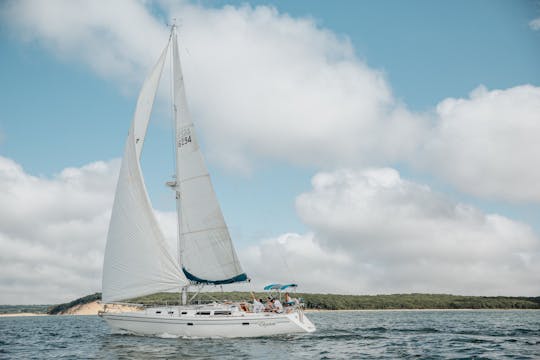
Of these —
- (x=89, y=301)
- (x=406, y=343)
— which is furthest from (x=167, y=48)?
(x=89, y=301)

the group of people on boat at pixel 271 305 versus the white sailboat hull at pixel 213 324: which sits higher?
the group of people on boat at pixel 271 305

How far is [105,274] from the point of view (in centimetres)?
3073

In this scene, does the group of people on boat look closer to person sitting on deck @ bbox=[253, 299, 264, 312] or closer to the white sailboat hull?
person sitting on deck @ bbox=[253, 299, 264, 312]

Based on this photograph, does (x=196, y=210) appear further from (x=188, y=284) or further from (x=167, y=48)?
(x=167, y=48)

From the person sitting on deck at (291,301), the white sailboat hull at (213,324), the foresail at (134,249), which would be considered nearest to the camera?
the white sailboat hull at (213,324)

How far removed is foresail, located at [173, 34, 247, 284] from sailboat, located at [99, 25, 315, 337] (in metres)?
0.07

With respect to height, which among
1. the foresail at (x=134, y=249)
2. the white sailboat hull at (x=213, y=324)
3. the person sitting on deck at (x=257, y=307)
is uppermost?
the foresail at (x=134, y=249)

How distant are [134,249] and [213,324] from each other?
7.11 meters

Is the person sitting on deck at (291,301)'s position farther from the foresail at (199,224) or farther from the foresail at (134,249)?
the foresail at (134,249)

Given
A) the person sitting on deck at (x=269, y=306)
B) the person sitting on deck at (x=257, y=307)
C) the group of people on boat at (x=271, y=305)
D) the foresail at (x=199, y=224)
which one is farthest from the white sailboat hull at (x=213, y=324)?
the foresail at (x=199, y=224)

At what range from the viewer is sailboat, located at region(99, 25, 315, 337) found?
1162 inches

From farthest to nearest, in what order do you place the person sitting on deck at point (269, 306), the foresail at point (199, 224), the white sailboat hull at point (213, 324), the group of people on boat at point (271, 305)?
the foresail at point (199, 224) → the person sitting on deck at point (269, 306) → the group of people on boat at point (271, 305) → the white sailboat hull at point (213, 324)

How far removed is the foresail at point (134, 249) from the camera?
2975cm

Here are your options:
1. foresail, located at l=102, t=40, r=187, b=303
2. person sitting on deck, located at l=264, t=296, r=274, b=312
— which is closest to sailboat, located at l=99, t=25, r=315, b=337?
foresail, located at l=102, t=40, r=187, b=303
